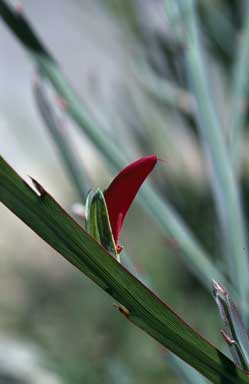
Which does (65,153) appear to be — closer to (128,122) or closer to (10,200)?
(10,200)

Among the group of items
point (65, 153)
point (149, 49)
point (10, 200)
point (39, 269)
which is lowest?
point (10, 200)

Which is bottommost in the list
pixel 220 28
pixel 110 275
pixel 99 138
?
pixel 110 275

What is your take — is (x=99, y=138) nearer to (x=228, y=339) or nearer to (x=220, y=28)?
(x=228, y=339)

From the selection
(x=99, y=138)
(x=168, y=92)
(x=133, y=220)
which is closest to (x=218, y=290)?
(x=99, y=138)

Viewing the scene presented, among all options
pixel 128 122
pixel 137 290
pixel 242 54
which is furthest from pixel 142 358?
pixel 137 290

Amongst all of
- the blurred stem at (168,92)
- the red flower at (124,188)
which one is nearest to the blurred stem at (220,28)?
the blurred stem at (168,92)

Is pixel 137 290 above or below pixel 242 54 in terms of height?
below

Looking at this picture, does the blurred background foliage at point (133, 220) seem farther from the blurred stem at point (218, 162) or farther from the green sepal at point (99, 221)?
the green sepal at point (99, 221)

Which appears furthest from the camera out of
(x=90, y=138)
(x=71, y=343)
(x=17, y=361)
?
(x=71, y=343)
